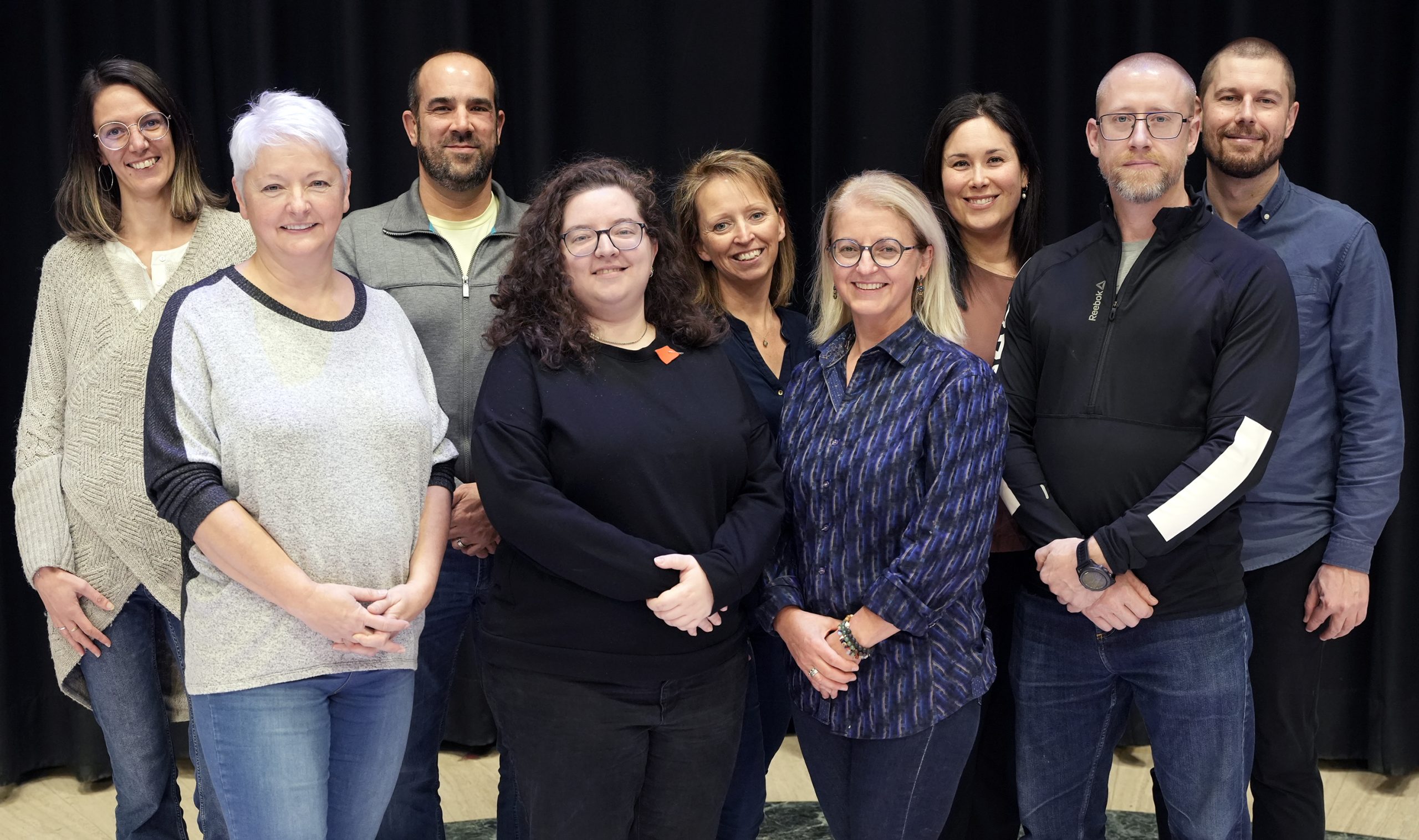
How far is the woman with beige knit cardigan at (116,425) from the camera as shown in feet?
7.41

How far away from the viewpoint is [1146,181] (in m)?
2.17

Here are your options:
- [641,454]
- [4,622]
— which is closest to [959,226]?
[641,454]

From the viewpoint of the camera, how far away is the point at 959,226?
2.62m

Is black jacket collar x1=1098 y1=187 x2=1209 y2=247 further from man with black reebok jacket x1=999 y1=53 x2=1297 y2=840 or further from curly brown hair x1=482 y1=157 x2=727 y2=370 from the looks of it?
curly brown hair x1=482 y1=157 x2=727 y2=370

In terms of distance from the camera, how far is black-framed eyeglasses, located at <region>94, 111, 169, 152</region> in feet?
7.64

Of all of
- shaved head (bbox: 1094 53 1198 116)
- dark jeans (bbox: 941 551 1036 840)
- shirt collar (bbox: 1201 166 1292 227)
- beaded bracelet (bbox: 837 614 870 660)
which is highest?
shaved head (bbox: 1094 53 1198 116)

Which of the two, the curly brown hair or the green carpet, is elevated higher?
the curly brown hair

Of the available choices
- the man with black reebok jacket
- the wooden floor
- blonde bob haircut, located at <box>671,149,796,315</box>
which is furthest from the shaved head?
the wooden floor

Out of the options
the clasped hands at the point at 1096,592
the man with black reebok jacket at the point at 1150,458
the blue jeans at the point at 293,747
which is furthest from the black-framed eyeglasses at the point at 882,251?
the blue jeans at the point at 293,747

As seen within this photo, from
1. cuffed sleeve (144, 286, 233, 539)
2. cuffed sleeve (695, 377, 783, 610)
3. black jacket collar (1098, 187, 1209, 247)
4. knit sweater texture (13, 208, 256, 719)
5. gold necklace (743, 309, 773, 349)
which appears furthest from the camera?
gold necklace (743, 309, 773, 349)

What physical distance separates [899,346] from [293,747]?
118 centimetres

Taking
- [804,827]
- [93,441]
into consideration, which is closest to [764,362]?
[93,441]

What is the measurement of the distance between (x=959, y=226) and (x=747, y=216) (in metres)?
0.49

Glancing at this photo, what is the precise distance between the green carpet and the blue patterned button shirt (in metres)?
1.18
